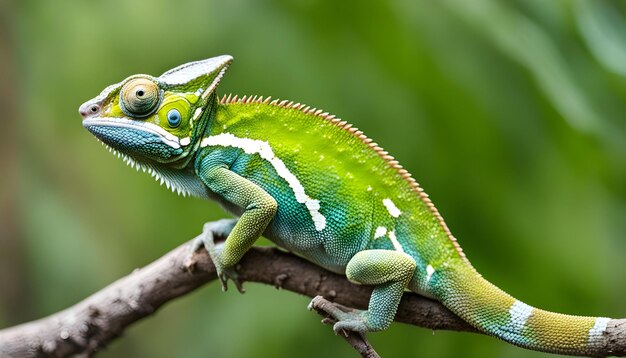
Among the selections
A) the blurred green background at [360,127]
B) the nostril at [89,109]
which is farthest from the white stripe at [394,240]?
the blurred green background at [360,127]

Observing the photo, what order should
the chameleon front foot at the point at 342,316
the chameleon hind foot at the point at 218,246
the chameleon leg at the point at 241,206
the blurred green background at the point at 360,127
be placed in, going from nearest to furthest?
the chameleon front foot at the point at 342,316 → the chameleon leg at the point at 241,206 → the chameleon hind foot at the point at 218,246 → the blurred green background at the point at 360,127

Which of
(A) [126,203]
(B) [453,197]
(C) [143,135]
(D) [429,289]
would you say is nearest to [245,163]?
(C) [143,135]

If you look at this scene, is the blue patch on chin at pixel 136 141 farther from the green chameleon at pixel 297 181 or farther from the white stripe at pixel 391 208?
the white stripe at pixel 391 208

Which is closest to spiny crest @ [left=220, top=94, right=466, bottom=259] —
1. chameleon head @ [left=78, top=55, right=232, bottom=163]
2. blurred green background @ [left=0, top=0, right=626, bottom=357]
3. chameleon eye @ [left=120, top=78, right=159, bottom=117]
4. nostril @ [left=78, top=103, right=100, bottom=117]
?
chameleon head @ [left=78, top=55, right=232, bottom=163]

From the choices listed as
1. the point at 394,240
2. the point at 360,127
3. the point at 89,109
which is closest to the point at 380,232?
the point at 394,240

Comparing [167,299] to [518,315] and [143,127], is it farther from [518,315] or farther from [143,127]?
[518,315]
